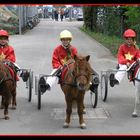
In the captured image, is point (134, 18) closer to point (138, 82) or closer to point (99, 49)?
point (99, 49)

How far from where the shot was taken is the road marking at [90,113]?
33.0 ft

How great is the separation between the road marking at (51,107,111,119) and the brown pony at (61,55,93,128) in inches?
37.6

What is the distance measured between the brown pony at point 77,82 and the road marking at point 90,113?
0.95m

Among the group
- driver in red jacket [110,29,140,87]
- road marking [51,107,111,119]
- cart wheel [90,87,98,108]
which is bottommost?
road marking [51,107,111,119]

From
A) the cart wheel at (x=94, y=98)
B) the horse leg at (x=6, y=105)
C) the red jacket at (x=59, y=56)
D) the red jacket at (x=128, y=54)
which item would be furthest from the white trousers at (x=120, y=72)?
the horse leg at (x=6, y=105)

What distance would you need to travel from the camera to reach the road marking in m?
10.0

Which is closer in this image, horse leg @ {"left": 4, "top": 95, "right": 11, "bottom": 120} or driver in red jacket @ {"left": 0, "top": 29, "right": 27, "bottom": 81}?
horse leg @ {"left": 4, "top": 95, "right": 11, "bottom": 120}

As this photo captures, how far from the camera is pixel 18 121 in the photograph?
9.71 meters

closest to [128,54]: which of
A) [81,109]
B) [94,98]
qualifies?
[94,98]

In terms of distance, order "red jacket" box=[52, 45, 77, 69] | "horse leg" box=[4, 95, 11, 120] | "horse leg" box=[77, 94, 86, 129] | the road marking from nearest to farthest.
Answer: "horse leg" box=[77, 94, 86, 129] → "horse leg" box=[4, 95, 11, 120] → the road marking → "red jacket" box=[52, 45, 77, 69]

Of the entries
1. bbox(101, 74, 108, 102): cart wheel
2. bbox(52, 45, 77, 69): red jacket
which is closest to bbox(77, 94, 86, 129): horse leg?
bbox(52, 45, 77, 69): red jacket

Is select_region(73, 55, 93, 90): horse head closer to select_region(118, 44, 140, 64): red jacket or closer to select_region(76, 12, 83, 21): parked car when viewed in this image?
select_region(118, 44, 140, 64): red jacket

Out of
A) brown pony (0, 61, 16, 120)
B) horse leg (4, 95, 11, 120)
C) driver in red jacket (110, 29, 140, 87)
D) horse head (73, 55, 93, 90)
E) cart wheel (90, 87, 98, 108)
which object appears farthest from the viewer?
driver in red jacket (110, 29, 140, 87)

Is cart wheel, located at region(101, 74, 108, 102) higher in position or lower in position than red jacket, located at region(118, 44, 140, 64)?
lower
